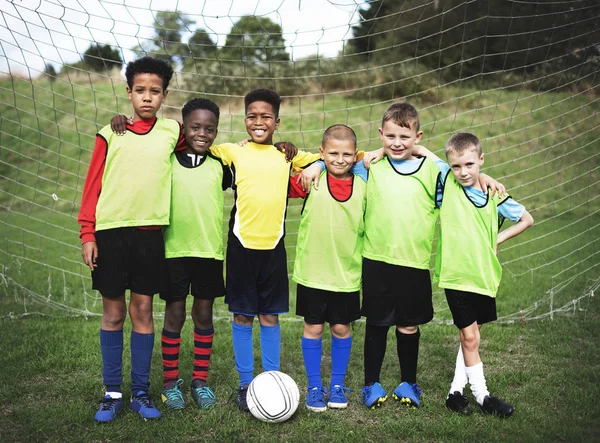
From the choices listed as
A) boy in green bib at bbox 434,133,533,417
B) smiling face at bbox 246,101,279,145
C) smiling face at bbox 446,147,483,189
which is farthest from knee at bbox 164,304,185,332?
smiling face at bbox 446,147,483,189

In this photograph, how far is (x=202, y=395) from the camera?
3.46m

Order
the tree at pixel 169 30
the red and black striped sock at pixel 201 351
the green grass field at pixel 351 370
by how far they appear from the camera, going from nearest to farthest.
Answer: the green grass field at pixel 351 370 → the red and black striped sock at pixel 201 351 → the tree at pixel 169 30

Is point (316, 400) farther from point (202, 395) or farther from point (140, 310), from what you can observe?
point (140, 310)

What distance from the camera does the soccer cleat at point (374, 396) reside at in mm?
3427

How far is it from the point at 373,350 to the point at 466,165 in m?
1.14

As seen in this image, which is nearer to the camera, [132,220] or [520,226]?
[132,220]

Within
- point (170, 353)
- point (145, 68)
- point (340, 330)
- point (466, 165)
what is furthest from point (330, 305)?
Answer: point (145, 68)

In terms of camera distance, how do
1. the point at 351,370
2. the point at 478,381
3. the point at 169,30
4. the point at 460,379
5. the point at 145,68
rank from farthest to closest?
the point at 169,30 → the point at 351,370 → the point at 460,379 → the point at 478,381 → the point at 145,68

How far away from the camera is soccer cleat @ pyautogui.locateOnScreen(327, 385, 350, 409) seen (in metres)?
3.41

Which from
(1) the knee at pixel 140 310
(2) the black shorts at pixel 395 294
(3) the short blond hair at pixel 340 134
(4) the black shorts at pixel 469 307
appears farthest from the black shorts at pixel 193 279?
(4) the black shorts at pixel 469 307

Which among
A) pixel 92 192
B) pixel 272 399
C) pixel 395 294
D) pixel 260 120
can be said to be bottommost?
pixel 272 399

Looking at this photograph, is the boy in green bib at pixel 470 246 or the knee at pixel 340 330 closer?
the boy in green bib at pixel 470 246

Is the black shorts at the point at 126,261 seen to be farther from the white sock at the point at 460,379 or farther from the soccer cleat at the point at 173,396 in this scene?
the white sock at the point at 460,379

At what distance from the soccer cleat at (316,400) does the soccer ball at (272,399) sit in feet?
0.64
